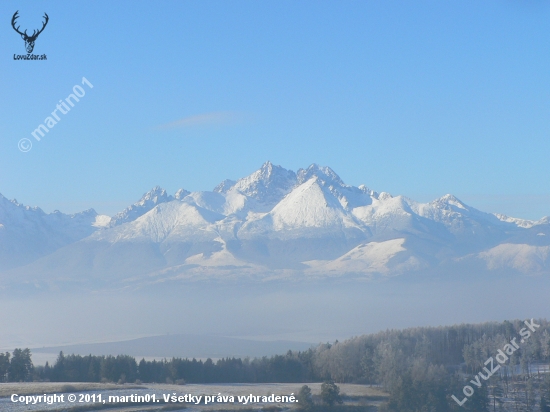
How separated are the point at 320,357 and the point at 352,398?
47.5ft

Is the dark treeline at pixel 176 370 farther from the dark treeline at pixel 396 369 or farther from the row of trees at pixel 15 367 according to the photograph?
the row of trees at pixel 15 367

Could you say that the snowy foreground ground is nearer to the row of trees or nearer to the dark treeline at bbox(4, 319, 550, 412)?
the dark treeline at bbox(4, 319, 550, 412)

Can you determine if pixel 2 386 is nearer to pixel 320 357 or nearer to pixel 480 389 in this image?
Answer: pixel 320 357

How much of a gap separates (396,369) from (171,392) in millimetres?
16831

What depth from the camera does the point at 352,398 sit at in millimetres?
52969

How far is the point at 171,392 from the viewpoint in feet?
170

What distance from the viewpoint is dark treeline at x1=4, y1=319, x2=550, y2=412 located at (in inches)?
2043

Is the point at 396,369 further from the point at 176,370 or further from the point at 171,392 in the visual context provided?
the point at 176,370

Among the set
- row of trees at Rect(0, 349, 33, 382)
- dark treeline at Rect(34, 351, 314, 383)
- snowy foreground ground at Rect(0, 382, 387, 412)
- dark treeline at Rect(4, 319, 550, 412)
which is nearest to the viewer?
snowy foreground ground at Rect(0, 382, 387, 412)

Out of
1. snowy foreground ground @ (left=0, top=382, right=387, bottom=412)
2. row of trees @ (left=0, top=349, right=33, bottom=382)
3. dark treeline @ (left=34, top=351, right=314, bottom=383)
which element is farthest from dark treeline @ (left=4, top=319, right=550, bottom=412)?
snowy foreground ground @ (left=0, top=382, right=387, bottom=412)

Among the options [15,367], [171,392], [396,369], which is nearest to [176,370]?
[171,392]

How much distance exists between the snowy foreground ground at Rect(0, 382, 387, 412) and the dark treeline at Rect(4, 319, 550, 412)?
2.38 m

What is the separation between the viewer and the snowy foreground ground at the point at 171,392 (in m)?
44.9

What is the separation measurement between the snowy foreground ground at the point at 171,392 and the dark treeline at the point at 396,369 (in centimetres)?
238
